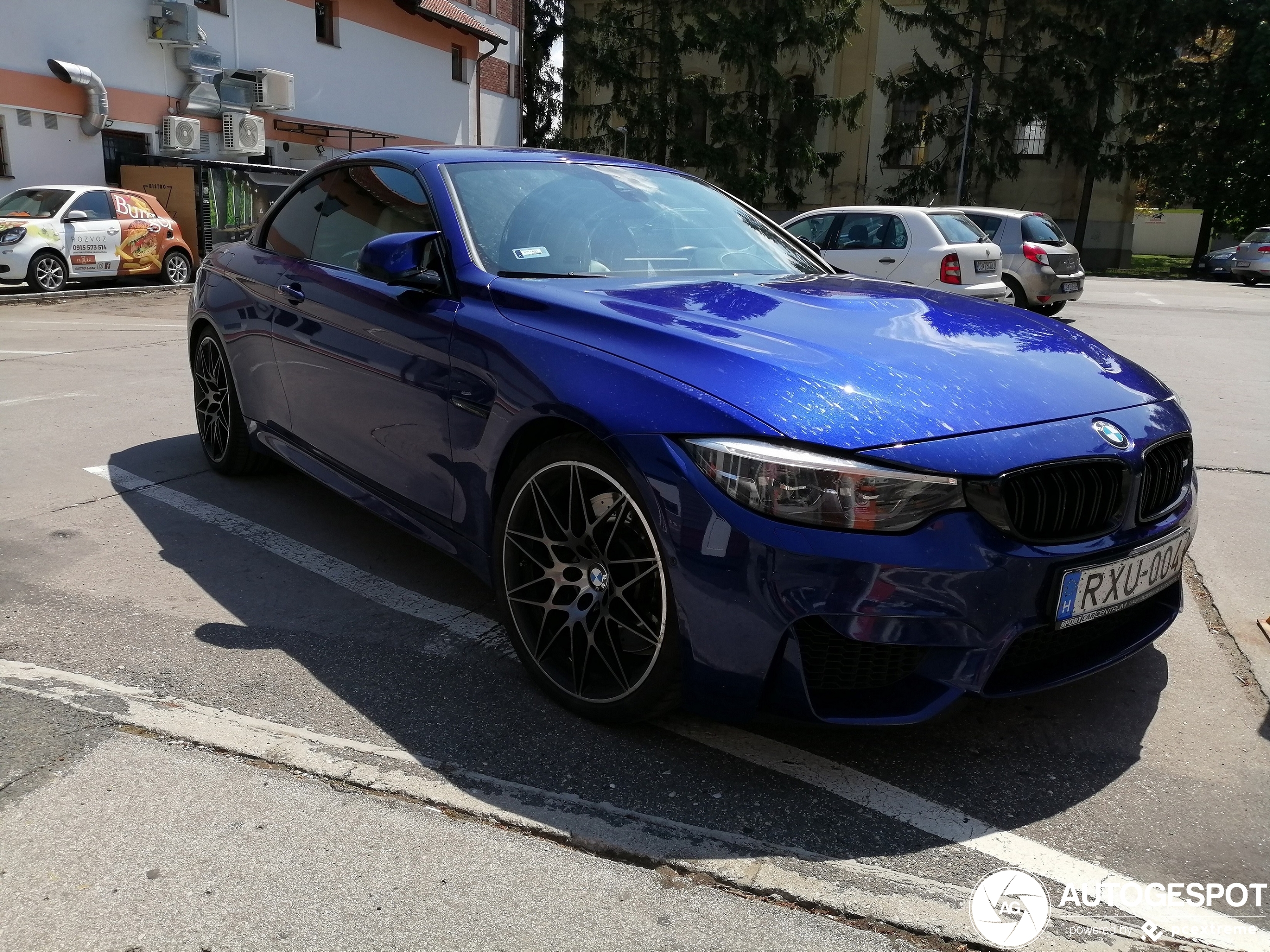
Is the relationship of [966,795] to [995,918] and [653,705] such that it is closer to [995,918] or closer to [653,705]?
[995,918]

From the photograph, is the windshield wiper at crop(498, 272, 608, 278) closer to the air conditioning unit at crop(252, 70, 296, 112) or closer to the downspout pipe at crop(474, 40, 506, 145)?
the air conditioning unit at crop(252, 70, 296, 112)

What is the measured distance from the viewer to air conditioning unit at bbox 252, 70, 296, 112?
75.4ft

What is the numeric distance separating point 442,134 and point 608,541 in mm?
31427

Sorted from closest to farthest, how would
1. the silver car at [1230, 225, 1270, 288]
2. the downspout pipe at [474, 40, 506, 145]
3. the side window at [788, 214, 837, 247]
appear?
the side window at [788, 214, 837, 247] → the silver car at [1230, 225, 1270, 288] → the downspout pipe at [474, 40, 506, 145]

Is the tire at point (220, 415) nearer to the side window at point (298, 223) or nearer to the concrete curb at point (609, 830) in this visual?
the side window at point (298, 223)

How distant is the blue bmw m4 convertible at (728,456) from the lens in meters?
2.45

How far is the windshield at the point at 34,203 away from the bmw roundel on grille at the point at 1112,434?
16.1 metres

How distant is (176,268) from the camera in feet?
57.7

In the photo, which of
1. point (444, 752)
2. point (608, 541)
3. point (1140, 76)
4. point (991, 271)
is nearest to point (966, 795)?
point (608, 541)

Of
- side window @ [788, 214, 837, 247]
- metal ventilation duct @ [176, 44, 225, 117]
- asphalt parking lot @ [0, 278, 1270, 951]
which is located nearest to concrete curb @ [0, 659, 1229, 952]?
asphalt parking lot @ [0, 278, 1270, 951]

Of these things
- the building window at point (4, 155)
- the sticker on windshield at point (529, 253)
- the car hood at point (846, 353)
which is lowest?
the car hood at point (846, 353)

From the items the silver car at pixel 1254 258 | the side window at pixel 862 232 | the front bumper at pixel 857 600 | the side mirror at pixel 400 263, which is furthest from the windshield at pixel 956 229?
the silver car at pixel 1254 258

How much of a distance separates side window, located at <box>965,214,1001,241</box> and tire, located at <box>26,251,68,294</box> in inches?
503

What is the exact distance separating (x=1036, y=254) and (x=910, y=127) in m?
27.3
